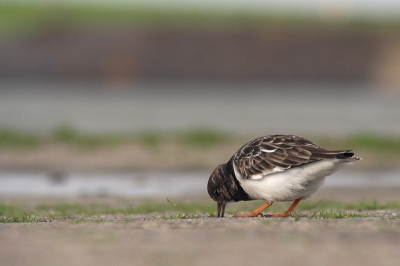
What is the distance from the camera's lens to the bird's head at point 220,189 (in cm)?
984

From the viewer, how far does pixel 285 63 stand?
46.2m

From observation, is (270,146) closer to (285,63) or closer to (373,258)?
(373,258)

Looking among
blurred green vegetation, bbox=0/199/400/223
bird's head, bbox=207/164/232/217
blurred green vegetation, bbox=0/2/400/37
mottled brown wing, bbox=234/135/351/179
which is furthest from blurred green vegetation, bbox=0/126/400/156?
blurred green vegetation, bbox=0/2/400/37

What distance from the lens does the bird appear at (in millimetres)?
8594

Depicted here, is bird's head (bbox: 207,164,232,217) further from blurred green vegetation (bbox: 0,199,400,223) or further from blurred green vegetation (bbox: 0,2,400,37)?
blurred green vegetation (bbox: 0,2,400,37)

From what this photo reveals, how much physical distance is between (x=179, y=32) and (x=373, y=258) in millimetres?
41851

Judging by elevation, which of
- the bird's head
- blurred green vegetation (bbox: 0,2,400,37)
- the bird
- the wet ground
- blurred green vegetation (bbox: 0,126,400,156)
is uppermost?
blurred green vegetation (bbox: 0,2,400,37)

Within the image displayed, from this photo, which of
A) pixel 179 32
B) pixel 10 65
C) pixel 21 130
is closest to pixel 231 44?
pixel 179 32

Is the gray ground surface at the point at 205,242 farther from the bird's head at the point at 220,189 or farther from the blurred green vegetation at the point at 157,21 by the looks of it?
the blurred green vegetation at the point at 157,21

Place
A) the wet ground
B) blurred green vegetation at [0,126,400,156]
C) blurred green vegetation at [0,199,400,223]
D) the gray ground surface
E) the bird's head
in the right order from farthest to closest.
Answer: the wet ground → blurred green vegetation at [0,126,400,156] → the bird's head → blurred green vegetation at [0,199,400,223] → the gray ground surface

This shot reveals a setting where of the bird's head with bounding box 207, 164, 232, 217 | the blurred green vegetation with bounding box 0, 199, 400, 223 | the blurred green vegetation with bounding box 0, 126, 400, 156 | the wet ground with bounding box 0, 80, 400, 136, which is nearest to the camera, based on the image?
the blurred green vegetation with bounding box 0, 199, 400, 223

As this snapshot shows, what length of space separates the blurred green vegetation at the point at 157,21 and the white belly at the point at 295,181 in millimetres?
39309

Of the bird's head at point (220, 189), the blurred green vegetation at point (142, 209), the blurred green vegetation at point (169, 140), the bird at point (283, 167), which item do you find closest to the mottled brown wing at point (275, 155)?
the bird at point (283, 167)

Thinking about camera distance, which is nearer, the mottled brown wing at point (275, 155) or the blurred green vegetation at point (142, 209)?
the mottled brown wing at point (275, 155)
